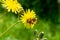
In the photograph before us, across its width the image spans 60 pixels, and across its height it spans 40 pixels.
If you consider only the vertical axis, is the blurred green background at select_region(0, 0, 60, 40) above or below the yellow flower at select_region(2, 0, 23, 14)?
above

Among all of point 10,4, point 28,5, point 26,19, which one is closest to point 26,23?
point 26,19

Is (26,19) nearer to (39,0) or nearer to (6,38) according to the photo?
(6,38)

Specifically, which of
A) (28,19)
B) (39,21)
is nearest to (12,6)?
(28,19)

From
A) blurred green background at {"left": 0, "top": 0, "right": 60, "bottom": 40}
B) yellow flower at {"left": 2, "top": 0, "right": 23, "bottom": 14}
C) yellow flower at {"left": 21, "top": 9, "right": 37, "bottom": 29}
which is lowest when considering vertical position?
yellow flower at {"left": 21, "top": 9, "right": 37, "bottom": 29}

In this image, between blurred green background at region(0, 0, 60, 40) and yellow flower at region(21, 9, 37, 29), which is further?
blurred green background at region(0, 0, 60, 40)

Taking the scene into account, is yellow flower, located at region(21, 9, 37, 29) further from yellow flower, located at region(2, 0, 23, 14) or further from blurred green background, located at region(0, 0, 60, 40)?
blurred green background, located at region(0, 0, 60, 40)

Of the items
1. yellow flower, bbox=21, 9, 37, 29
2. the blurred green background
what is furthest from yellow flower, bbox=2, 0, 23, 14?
the blurred green background

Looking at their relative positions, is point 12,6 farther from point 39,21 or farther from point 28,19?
point 39,21
